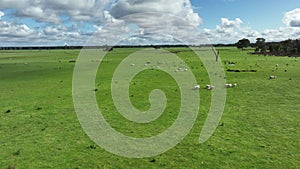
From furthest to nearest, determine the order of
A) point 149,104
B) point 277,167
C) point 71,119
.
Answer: point 149,104 < point 71,119 < point 277,167

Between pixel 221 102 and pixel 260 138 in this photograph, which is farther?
pixel 221 102

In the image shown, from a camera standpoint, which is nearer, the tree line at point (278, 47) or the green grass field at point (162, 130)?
the green grass field at point (162, 130)

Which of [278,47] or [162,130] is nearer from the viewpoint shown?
[162,130]

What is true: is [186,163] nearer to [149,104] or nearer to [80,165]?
[80,165]

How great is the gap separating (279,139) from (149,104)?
29.3 feet

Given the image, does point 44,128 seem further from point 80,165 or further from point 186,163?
point 186,163

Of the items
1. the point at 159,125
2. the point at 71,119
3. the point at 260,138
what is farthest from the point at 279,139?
the point at 71,119

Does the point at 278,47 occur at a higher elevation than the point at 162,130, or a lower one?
higher

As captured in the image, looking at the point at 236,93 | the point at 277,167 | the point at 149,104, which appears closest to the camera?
the point at 277,167

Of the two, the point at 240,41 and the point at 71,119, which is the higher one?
the point at 240,41

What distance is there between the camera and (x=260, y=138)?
12031mm

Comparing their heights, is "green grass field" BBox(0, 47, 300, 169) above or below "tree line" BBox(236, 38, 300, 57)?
below

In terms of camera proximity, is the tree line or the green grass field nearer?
the green grass field

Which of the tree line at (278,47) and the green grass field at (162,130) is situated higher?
the tree line at (278,47)
